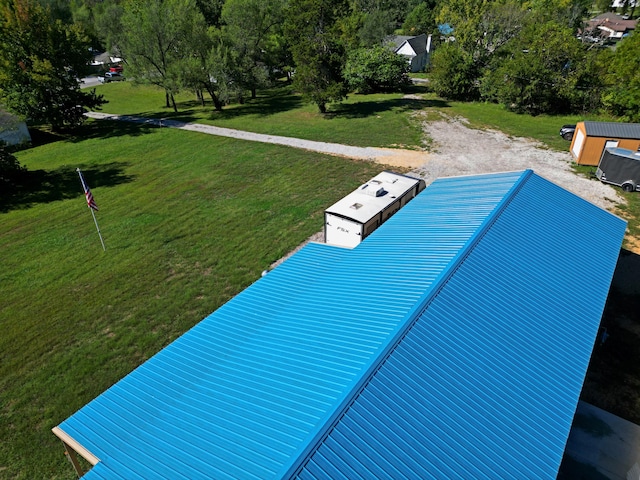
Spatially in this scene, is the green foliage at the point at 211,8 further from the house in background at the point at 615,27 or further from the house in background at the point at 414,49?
the house in background at the point at 615,27

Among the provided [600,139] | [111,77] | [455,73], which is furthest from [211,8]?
[600,139]

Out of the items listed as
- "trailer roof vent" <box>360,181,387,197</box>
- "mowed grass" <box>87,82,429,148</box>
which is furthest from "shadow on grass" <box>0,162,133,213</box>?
A: "trailer roof vent" <box>360,181,387,197</box>


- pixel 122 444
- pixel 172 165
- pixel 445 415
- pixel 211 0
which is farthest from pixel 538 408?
pixel 211 0

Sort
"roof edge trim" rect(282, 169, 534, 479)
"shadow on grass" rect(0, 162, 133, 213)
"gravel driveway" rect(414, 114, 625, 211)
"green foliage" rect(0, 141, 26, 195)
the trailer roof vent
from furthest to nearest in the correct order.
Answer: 1. "green foliage" rect(0, 141, 26, 195)
2. "shadow on grass" rect(0, 162, 133, 213)
3. "gravel driveway" rect(414, 114, 625, 211)
4. the trailer roof vent
5. "roof edge trim" rect(282, 169, 534, 479)

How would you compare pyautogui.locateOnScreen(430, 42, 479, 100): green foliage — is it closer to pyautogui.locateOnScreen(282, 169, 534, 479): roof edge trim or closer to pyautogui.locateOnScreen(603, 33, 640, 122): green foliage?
pyautogui.locateOnScreen(603, 33, 640, 122): green foliage

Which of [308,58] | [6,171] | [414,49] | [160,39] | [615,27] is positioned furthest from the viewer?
[615,27]

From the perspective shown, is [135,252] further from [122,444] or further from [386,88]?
[386,88]

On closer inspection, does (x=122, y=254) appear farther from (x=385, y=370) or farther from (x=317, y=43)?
(x=317, y=43)
